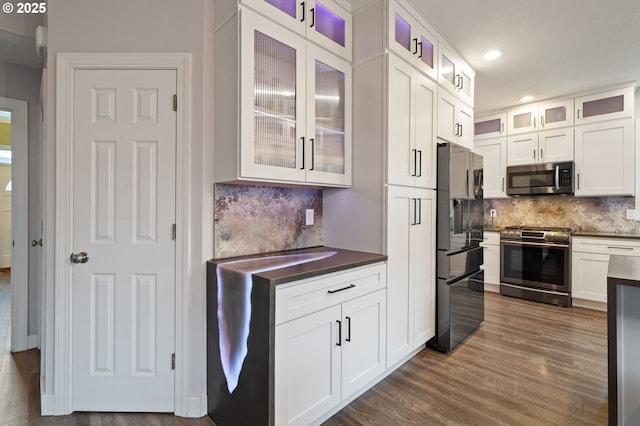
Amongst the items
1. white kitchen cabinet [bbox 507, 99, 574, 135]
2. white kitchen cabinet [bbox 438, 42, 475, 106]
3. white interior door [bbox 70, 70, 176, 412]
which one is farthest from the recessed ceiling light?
white interior door [bbox 70, 70, 176, 412]

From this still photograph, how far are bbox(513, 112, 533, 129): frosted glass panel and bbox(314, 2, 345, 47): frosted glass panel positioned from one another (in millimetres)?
3559

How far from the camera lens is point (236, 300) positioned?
5.44ft

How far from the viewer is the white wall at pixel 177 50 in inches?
73.7

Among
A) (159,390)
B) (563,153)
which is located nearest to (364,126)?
(159,390)

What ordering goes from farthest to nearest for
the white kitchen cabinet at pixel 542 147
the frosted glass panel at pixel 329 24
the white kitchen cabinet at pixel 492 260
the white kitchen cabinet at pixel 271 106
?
the white kitchen cabinet at pixel 492 260
the white kitchen cabinet at pixel 542 147
the frosted glass panel at pixel 329 24
the white kitchen cabinet at pixel 271 106

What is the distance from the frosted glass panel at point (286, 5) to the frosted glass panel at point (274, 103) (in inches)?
8.3

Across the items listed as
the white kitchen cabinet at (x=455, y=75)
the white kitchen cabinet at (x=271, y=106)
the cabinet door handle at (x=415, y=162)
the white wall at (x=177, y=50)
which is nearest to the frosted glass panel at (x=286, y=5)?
the white kitchen cabinet at (x=271, y=106)

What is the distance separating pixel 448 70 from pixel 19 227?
4150 millimetres

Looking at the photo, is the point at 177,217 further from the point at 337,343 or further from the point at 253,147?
the point at 337,343

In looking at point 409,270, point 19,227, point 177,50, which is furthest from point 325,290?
point 19,227

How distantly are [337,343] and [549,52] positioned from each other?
11.3ft

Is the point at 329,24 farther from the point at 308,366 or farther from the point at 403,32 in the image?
the point at 308,366

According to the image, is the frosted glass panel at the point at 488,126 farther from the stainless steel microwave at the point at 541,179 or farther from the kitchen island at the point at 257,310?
the kitchen island at the point at 257,310

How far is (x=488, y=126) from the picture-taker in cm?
497
